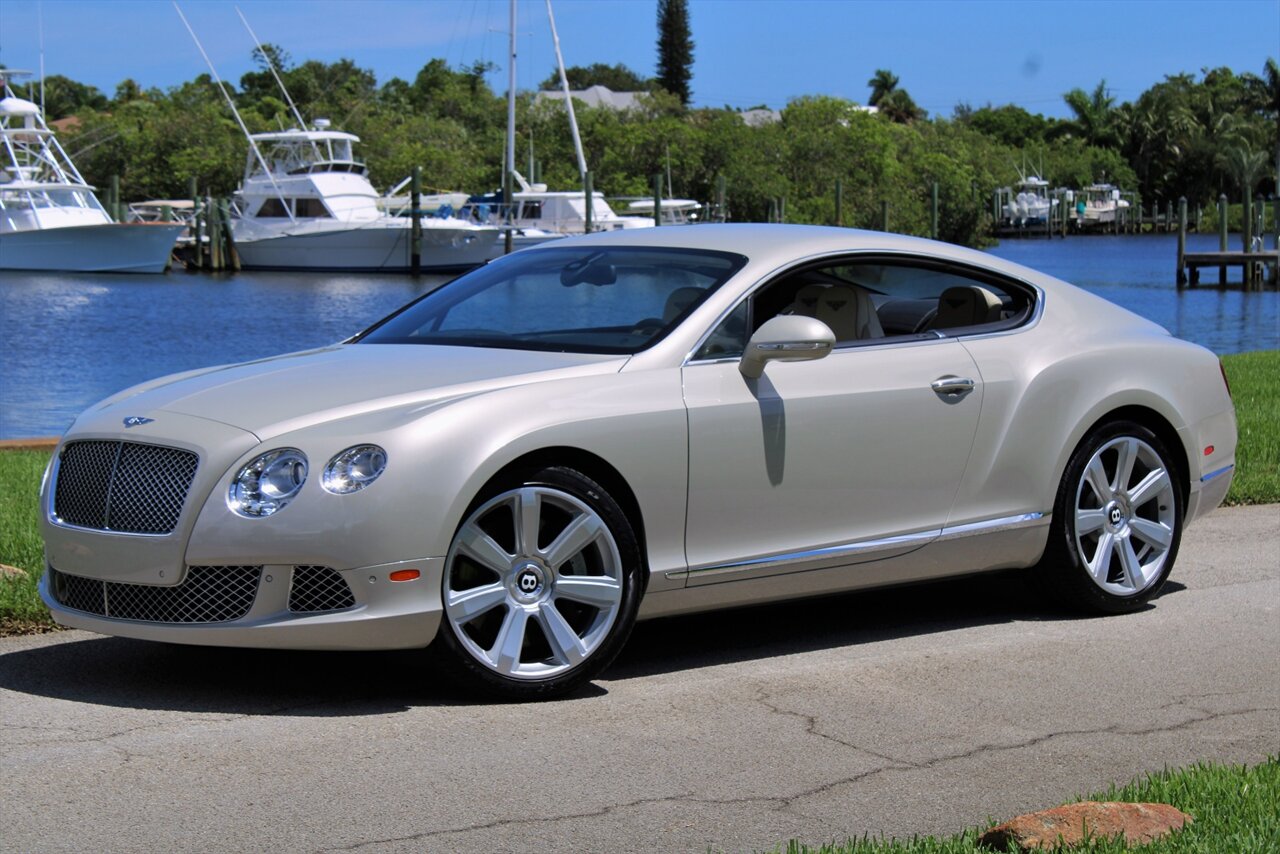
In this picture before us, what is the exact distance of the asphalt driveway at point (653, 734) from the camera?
4.34 meters

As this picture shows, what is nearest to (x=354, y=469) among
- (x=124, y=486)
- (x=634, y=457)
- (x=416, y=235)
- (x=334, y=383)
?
(x=334, y=383)

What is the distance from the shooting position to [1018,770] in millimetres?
4906

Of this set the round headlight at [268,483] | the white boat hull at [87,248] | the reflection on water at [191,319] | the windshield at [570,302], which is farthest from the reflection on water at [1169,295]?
the white boat hull at [87,248]

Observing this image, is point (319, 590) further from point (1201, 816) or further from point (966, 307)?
point (966, 307)

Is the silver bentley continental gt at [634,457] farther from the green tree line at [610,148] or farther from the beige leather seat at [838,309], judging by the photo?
the green tree line at [610,148]

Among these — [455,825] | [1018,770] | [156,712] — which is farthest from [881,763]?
[156,712]

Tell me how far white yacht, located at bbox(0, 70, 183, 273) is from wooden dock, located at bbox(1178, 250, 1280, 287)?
38855 mm

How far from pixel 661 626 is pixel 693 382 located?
1.37m

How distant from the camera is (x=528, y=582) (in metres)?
5.48

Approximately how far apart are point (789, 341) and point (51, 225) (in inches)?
2534

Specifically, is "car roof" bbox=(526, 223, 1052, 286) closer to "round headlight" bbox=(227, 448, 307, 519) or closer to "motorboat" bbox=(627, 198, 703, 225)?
"round headlight" bbox=(227, 448, 307, 519)

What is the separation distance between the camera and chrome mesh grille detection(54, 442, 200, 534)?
5254mm

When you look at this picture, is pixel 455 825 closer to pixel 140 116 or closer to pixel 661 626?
pixel 661 626

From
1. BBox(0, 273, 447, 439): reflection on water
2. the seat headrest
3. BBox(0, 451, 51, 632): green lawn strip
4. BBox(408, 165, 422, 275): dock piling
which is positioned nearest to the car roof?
the seat headrest
